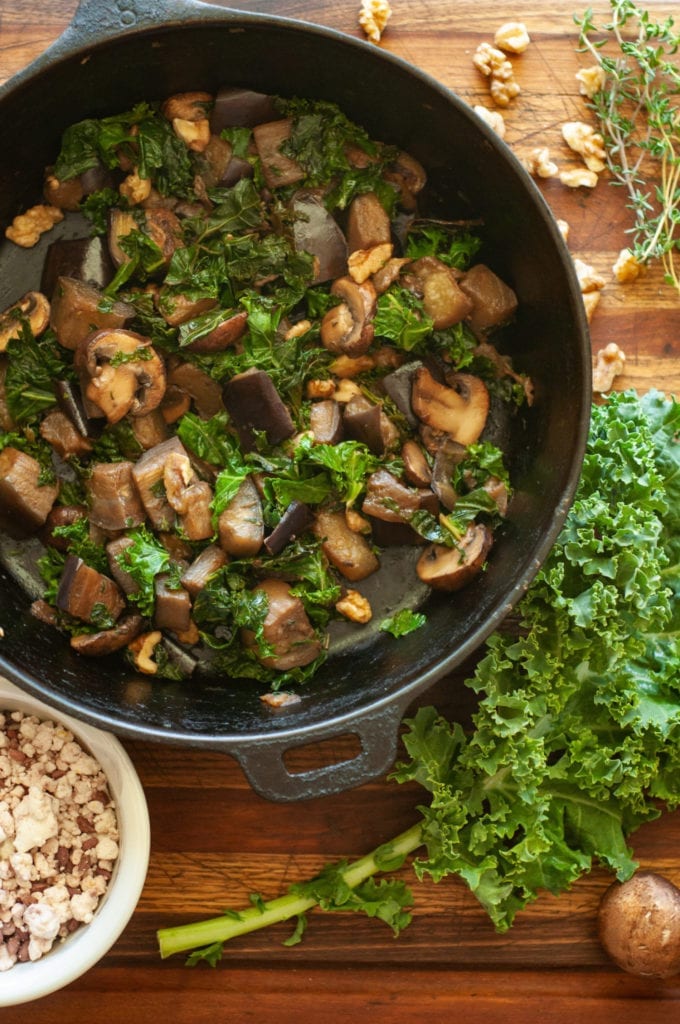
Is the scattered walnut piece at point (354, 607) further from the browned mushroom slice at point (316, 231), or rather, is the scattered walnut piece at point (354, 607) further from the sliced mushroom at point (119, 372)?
the browned mushroom slice at point (316, 231)

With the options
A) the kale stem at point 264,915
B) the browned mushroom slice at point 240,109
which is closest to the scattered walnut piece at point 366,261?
the browned mushroom slice at point 240,109

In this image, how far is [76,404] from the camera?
319 cm

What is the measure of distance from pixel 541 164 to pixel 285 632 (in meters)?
1.71

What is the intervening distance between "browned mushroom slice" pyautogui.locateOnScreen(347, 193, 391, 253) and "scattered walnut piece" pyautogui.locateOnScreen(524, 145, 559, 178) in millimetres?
521

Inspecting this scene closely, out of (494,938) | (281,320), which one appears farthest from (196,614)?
(494,938)

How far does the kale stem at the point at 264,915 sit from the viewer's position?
3287 mm

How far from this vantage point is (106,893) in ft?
10.2

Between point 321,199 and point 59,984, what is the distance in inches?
98.2

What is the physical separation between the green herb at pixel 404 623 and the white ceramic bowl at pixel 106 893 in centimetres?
92

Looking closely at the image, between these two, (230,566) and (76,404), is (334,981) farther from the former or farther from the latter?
(76,404)

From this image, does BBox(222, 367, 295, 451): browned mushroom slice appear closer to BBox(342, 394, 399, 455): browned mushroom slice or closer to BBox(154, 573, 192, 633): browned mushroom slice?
BBox(342, 394, 399, 455): browned mushroom slice

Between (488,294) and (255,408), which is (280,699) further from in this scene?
(488,294)

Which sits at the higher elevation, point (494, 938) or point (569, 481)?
point (569, 481)

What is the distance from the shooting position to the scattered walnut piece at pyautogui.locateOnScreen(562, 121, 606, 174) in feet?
11.0
